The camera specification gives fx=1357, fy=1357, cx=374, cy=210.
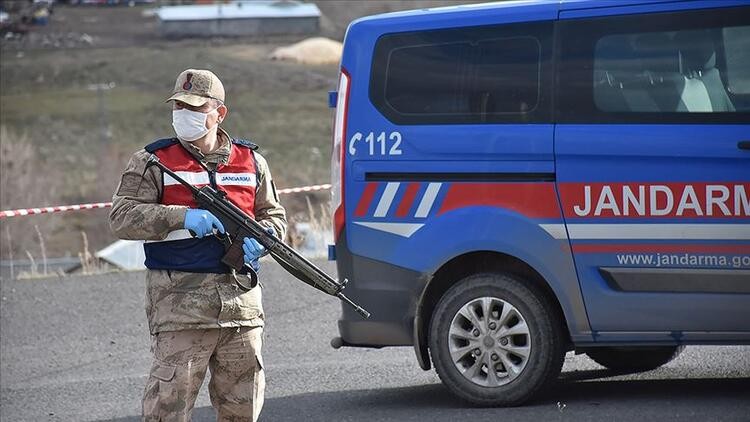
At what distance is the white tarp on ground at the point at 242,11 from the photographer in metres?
77.9

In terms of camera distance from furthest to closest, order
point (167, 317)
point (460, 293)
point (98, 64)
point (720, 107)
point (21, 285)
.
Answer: point (98, 64), point (21, 285), point (460, 293), point (720, 107), point (167, 317)

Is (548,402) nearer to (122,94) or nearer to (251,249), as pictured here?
(251,249)

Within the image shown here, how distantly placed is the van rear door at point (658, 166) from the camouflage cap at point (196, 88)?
6.24 ft

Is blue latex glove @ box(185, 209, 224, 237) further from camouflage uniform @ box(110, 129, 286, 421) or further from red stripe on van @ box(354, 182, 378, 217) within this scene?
red stripe on van @ box(354, 182, 378, 217)

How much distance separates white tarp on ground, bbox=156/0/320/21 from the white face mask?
72.9m

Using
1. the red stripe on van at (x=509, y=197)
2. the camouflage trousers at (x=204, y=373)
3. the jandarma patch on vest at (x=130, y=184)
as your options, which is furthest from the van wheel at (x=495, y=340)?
the jandarma patch on vest at (x=130, y=184)

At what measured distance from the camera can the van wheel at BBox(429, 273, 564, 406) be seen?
6.77m

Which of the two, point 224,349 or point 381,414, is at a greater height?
point 224,349

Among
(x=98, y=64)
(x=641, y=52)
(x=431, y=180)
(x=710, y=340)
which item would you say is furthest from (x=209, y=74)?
(x=98, y=64)

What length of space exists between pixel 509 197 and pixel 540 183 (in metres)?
0.18

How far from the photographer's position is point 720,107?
6.47m

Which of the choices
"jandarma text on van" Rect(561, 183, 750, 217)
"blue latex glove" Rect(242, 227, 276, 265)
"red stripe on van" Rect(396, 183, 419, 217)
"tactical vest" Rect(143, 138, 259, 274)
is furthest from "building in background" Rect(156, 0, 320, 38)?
"blue latex glove" Rect(242, 227, 276, 265)

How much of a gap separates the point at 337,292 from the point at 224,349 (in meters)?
0.60

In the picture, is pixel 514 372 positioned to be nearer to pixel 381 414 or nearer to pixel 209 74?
pixel 381 414
